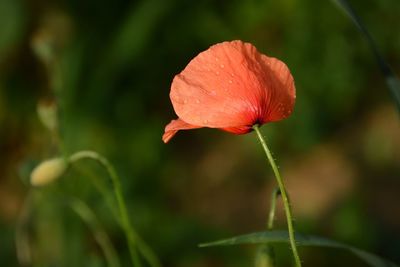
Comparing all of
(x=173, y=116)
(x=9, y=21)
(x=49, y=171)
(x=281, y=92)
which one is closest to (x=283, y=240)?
(x=281, y=92)

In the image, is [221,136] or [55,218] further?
[221,136]

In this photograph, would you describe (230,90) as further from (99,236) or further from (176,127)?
(99,236)

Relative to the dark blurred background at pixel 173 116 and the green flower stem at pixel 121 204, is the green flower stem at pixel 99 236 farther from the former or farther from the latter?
the dark blurred background at pixel 173 116

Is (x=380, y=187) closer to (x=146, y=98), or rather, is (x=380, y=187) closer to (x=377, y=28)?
(x=377, y=28)

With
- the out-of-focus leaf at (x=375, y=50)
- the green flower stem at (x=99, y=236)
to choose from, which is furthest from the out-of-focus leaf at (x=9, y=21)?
the out-of-focus leaf at (x=375, y=50)

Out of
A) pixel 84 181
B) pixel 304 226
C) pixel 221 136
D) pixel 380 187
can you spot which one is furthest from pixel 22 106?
pixel 380 187
